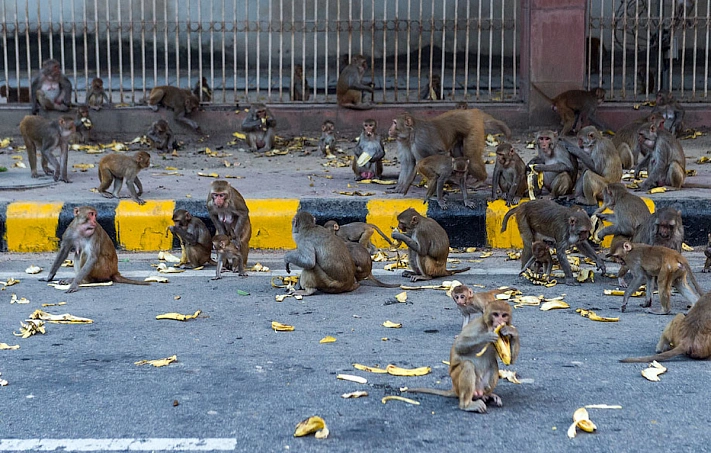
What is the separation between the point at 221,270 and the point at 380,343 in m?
2.24

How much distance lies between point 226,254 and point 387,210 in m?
1.83

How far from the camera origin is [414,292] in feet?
22.1

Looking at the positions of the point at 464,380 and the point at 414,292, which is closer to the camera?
the point at 464,380

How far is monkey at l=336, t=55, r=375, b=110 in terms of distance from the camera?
43.4ft

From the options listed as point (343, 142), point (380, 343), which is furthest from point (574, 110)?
point (380, 343)

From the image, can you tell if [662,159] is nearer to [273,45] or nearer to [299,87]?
[299,87]

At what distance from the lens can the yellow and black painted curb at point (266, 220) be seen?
8406 mm

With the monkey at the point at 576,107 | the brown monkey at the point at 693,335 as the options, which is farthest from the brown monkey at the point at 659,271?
the monkey at the point at 576,107

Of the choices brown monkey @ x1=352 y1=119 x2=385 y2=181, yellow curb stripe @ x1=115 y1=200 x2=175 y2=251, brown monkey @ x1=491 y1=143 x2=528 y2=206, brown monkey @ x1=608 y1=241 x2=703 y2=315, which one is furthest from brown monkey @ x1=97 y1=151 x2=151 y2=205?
brown monkey @ x1=608 y1=241 x2=703 y2=315

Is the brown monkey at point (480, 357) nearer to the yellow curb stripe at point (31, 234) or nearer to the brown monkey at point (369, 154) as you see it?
the yellow curb stripe at point (31, 234)

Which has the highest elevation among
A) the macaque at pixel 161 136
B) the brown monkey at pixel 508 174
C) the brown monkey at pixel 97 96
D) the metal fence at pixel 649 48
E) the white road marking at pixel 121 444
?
the metal fence at pixel 649 48

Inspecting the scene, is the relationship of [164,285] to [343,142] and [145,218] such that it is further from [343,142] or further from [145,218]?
[343,142]

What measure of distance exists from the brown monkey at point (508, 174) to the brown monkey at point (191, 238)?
2427mm

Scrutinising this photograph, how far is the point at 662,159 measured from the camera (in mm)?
9195
